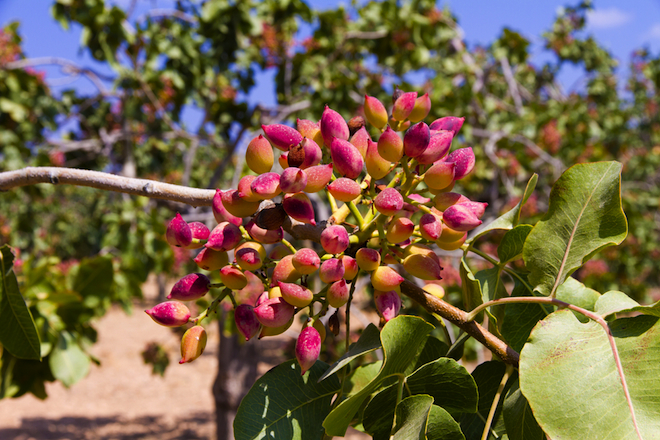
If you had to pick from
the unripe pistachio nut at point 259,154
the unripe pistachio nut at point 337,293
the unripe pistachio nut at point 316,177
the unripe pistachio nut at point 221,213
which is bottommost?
the unripe pistachio nut at point 337,293

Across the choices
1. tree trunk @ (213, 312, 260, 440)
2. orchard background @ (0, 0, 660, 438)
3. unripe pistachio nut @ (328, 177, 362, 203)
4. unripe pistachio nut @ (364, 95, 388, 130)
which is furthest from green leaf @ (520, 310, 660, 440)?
tree trunk @ (213, 312, 260, 440)

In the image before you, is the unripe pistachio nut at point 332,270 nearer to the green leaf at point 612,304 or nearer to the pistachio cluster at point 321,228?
the pistachio cluster at point 321,228

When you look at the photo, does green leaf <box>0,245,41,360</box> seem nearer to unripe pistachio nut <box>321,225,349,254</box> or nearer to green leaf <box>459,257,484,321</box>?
unripe pistachio nut <box>321,225,349,254</box>

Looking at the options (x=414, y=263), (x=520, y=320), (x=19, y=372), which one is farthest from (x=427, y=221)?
(x=19, y=372)

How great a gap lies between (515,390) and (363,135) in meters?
0.33

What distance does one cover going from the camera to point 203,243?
22.0 inches

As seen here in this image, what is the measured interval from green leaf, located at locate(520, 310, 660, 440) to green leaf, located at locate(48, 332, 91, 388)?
125 centimetres

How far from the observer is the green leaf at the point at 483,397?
54 cm

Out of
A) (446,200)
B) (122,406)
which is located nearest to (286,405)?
(446,200)

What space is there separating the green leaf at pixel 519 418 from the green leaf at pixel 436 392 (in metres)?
0.04

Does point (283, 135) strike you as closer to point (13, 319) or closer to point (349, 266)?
point (349, 266)

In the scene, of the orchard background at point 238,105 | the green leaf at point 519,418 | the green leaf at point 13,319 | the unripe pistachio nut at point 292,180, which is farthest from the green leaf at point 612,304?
the orchard background at point 238,105

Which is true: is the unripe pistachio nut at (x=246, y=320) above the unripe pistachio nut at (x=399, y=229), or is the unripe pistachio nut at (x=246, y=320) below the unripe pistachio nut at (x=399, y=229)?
below

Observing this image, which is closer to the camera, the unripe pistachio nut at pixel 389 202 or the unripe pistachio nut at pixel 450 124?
the unripe pistachio nut at pixel 389 202
